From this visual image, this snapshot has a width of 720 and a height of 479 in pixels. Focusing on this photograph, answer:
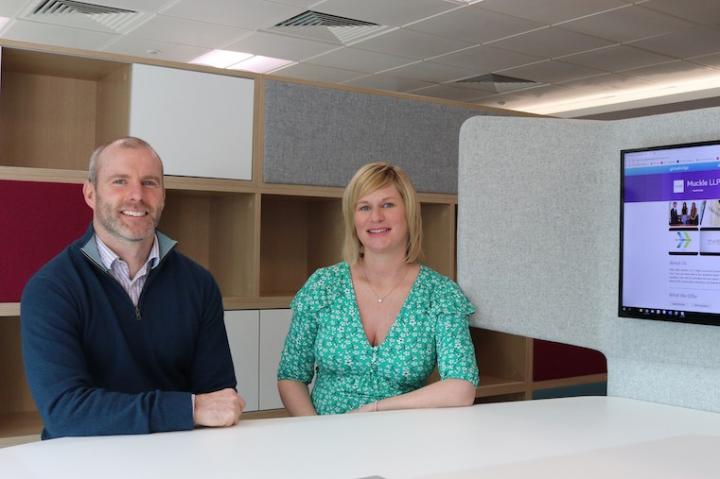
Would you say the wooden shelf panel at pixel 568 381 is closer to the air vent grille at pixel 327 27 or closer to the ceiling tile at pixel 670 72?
the air vent grille at pixel 327 27

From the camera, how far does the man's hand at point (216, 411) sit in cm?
123

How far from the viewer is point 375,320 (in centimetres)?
188

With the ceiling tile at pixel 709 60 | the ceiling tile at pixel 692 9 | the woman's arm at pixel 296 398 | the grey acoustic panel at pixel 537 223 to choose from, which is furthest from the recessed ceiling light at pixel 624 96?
the woman's arm at pixel 296 398

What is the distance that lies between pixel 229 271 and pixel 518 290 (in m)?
1.33

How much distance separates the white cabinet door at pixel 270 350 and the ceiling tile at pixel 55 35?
13.5 ft

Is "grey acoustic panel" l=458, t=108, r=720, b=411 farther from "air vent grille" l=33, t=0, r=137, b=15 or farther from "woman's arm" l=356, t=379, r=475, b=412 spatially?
"air vent grille" l=33, t=0, r=137, b=15

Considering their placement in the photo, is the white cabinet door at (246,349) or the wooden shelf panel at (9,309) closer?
the wooden shelf panel at (9,309)

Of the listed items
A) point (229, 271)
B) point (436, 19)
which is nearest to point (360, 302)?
point (229, 271)

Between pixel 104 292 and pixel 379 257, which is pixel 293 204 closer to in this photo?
pixel 379 257

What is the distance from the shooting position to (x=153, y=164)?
1.70 metres

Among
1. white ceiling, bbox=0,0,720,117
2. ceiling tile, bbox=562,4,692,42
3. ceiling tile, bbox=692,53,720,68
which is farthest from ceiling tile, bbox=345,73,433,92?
ceiling tile, bbox=692,53,720,68

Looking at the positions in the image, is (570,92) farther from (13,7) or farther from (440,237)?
(440,237)

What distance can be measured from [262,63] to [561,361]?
4541 mm

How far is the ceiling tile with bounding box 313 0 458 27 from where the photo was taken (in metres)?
5.14
